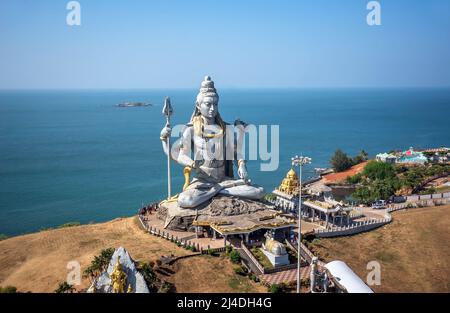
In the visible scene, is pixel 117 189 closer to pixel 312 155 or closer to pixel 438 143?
pixel 312 155

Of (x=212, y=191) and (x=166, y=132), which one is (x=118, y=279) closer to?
(x=212, y=191)

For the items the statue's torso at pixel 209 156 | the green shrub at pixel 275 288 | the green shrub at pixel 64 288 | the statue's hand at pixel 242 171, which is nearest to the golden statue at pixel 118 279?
the green shrub at pixel 64 288

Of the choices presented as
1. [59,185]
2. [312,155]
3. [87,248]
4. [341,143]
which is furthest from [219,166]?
[341,143]

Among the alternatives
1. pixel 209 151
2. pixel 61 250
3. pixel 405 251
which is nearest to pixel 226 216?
pixel 209 151

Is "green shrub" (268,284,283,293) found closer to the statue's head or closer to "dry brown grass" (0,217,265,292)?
"dry brown grass" (0,217,265,292)

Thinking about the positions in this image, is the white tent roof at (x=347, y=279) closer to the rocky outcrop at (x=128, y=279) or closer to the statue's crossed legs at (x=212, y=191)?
the rocky outcrop at (x=128, y=279)

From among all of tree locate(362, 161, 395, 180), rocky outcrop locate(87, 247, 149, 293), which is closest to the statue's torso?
rocky outcrop locate(87, 247, 149, 293)
